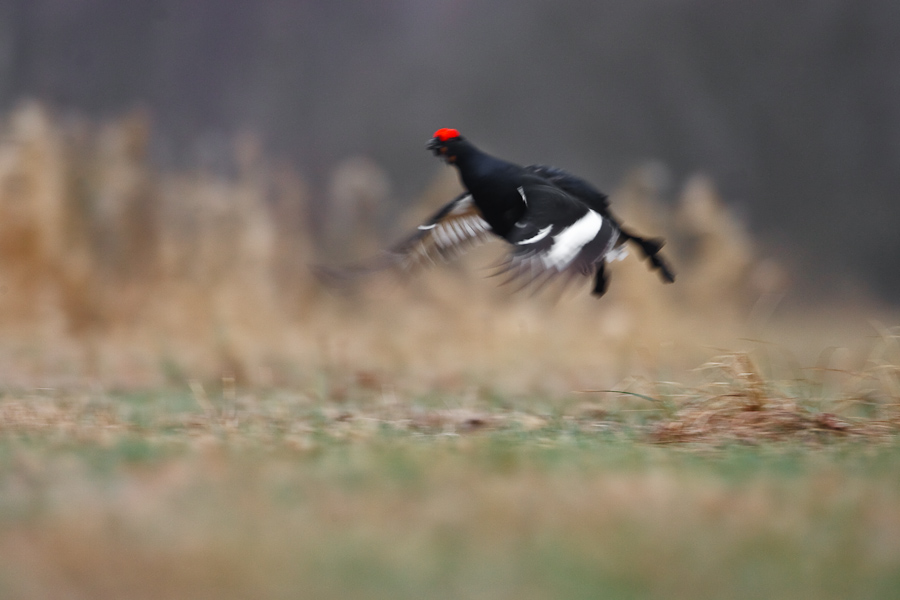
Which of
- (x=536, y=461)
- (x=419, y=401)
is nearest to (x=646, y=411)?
(x=419, y=401)

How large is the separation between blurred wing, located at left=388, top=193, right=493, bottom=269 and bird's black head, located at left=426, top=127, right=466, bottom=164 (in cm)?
17

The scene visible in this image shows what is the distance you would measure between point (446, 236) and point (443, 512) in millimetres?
2213

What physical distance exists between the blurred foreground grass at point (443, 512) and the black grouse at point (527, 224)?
0.52 meters

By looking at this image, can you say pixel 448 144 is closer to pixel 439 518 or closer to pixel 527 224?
pixel 527 224

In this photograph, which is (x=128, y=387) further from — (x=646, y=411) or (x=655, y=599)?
(x=655, y=599)

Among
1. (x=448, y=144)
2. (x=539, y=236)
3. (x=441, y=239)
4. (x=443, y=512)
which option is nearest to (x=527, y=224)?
(x=539, y=236)

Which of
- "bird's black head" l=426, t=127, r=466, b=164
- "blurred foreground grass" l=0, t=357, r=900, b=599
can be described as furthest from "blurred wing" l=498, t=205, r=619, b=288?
"bird's black head" l=426, t=127, r=466, b=164

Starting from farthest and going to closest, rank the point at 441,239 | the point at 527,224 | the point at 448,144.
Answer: the point at 441,239, the point at 448,144, the point at 527,224

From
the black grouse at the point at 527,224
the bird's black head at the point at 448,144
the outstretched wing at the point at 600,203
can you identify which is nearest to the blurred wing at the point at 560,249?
the black grouse at the point at 527,224

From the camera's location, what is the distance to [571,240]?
2.49m

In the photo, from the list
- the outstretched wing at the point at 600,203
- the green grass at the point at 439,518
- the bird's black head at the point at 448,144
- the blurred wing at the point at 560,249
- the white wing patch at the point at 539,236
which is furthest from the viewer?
the bird's black head at the point at 448,144

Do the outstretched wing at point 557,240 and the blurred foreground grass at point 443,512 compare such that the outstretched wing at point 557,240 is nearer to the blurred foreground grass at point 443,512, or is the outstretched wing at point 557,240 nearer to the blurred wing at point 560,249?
the blurred wing at point 560,249

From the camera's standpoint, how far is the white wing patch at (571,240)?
7.73 ft

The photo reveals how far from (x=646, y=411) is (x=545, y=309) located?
6.80 ft
